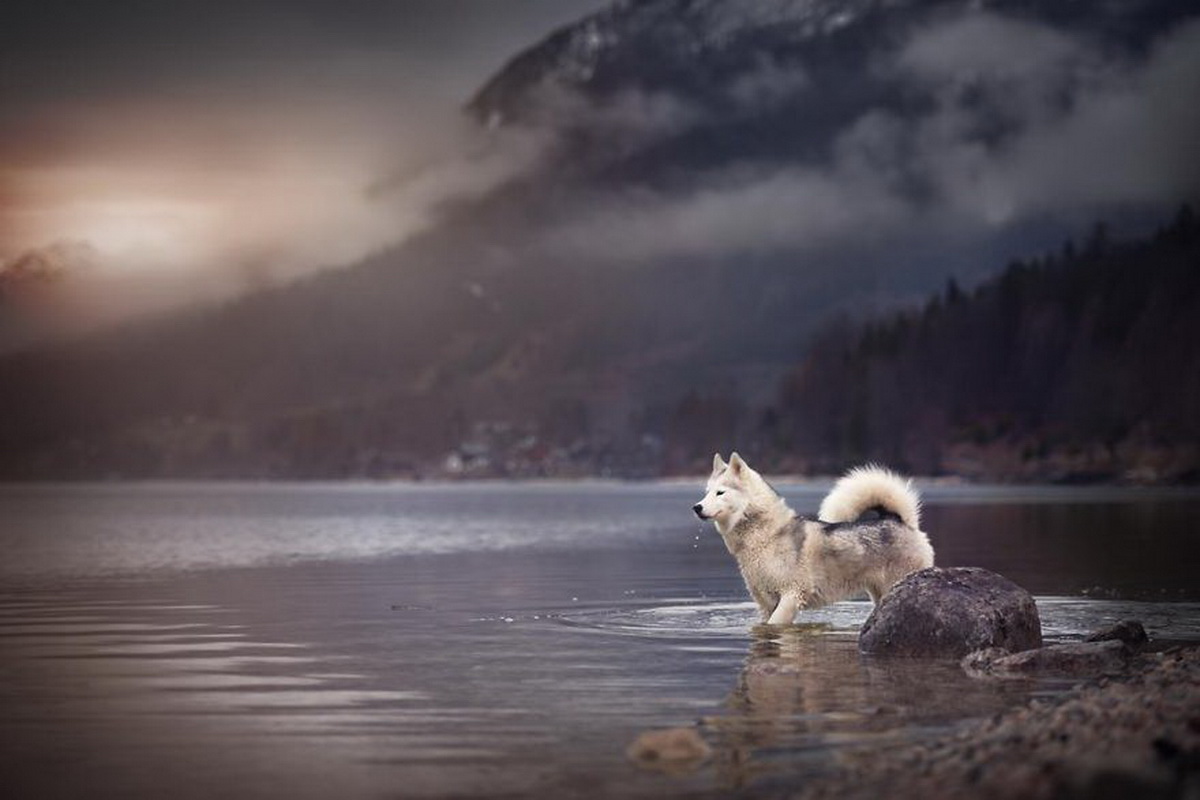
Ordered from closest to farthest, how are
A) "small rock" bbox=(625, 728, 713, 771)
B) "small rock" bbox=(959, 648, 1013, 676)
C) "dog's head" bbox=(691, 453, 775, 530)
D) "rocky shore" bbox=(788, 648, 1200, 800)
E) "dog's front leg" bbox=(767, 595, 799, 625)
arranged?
"rocky shore" bbox=(788, 648, 1200, 800) < "small rock" bbox=(625, 728, 713, 771) < "small rock" bbox=(959, 648, 1013, 676) < "dog's head" bbox=(691, 453, 775, 530) < "dog's front leg" bbox=(767, 595, 799, 625)

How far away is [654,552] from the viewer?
60.0 m

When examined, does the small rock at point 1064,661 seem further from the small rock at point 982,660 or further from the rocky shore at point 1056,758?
the rocky shore at point 1056,758

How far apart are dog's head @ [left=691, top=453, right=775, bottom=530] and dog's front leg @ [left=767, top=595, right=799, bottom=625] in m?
1.50

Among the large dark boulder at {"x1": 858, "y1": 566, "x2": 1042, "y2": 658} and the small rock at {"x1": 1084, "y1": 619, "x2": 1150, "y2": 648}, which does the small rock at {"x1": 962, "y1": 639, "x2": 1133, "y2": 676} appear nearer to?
the large dark boulder at {"x1": 858, "y1": 566, "x2": 1042, "y2": 658}

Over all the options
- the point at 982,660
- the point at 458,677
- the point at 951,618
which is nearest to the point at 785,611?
the point at 951,618

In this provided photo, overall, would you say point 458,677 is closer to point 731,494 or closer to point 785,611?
point 731,494

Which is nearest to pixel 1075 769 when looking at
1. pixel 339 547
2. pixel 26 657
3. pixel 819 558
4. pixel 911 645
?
pixel 911 645

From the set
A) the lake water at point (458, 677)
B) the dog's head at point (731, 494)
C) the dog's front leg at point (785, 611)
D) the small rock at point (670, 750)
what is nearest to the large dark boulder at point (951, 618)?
the lake water at point (458, 677)

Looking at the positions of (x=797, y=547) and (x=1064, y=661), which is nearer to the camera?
(x=1064, y=661)

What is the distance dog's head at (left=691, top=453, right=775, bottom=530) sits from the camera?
87.6 ft

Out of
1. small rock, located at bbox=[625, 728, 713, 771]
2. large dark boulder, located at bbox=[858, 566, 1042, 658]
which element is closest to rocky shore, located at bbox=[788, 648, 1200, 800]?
small rock, located at bbox=[625, 728, 713, 771]

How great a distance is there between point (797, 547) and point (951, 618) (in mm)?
3405

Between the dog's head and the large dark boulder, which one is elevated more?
the dog's head

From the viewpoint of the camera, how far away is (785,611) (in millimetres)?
27047
